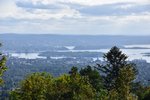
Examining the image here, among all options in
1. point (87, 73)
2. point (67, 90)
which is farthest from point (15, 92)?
point (87, 73)

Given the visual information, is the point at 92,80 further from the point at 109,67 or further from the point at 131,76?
the point at 131,76

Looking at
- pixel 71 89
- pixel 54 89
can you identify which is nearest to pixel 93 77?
pixel 54 89

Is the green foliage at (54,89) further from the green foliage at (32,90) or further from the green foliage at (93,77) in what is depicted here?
the green foliage at (93,77)

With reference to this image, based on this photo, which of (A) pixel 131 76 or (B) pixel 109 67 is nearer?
(A) pixel 131 76

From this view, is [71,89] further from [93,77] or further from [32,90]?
[93,77]

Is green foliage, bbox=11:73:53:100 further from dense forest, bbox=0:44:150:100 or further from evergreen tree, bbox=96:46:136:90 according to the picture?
evergreen tree, bbox=96:46:136:90

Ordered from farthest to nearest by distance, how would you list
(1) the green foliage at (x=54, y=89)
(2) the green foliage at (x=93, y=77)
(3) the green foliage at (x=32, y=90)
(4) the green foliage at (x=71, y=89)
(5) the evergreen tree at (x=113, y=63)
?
(2) the green foliage at (x=93, y=77), (5) the evergreen tree at (x=113, y=63), (3) the green foliage at (x=32, y=90), (1) the green foliage at (x=54, y=89), (4) the green foliage at (x=71, y=89)

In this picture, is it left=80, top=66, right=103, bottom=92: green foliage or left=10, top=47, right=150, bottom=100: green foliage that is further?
left=80, top=66, right=103, bottom=92: green foliage

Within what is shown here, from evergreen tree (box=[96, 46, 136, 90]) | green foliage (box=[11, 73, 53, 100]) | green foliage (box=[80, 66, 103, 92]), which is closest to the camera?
green foliage (box=[11, 73, 53, 100])

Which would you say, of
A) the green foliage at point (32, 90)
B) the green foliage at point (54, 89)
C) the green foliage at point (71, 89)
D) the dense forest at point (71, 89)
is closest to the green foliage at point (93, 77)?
the dense forest at point (71, 89)

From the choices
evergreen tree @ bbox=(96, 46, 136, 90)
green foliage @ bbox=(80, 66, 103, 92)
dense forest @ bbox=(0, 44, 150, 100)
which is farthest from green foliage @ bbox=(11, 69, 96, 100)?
green foliage @ bbox=(80, 66, 103, 92)

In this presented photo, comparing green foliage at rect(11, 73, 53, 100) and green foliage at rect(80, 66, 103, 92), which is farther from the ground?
green foliage at rect(11, 73, 53, 100)
